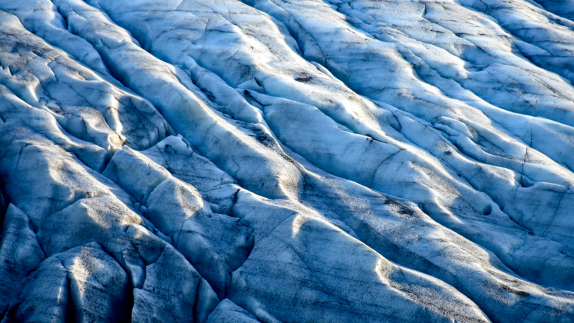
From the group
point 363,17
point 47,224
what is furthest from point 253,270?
point 363,17

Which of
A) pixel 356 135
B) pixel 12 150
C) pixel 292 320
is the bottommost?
pixel 292 320

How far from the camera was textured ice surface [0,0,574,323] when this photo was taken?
6.75 m

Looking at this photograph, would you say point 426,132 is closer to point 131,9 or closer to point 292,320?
point 292,320

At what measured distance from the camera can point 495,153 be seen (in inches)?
401

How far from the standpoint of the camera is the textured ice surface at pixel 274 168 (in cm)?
675

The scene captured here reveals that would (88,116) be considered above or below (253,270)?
above

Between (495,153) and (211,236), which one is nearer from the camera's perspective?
(211,236)

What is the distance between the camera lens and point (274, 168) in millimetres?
8789

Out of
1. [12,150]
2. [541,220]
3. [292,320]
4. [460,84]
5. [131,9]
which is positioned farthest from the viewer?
[131,9]

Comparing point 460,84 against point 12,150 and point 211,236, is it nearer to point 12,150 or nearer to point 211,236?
point 211,236

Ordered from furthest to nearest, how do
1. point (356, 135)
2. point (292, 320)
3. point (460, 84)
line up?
point (460, 84), point (356, 135), point (292, 320)

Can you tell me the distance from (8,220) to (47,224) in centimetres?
60

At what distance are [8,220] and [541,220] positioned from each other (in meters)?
9.86

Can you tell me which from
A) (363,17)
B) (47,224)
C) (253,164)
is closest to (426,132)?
(253,164)
